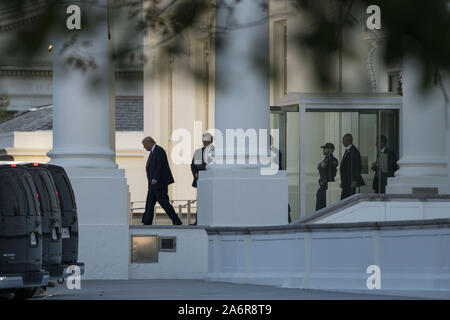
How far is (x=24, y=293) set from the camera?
17219mm

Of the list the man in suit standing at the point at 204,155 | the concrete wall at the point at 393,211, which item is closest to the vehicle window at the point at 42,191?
the man in suit standing at the point at 204,155

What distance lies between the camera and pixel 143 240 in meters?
21.2

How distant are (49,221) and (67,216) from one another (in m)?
1.11

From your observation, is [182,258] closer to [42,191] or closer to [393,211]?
[393,211]

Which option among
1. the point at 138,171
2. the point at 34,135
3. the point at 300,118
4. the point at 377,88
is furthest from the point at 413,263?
the point at 138,171

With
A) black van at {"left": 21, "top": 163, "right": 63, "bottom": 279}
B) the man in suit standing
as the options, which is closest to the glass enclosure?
the man in suit standing

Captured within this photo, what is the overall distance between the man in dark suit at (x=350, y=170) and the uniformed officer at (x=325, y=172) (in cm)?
17

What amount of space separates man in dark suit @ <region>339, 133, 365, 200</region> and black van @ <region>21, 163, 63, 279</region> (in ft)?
24.1

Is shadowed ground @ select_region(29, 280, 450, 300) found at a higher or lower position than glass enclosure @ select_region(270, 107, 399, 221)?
lower

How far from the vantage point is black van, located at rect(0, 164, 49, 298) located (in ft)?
53.1

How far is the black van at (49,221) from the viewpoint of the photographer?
17266 mm

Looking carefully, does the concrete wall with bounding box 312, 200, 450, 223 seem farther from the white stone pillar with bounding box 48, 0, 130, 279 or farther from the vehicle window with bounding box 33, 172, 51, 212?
the vehicle window with bounding box 33, 172, 51, 212
